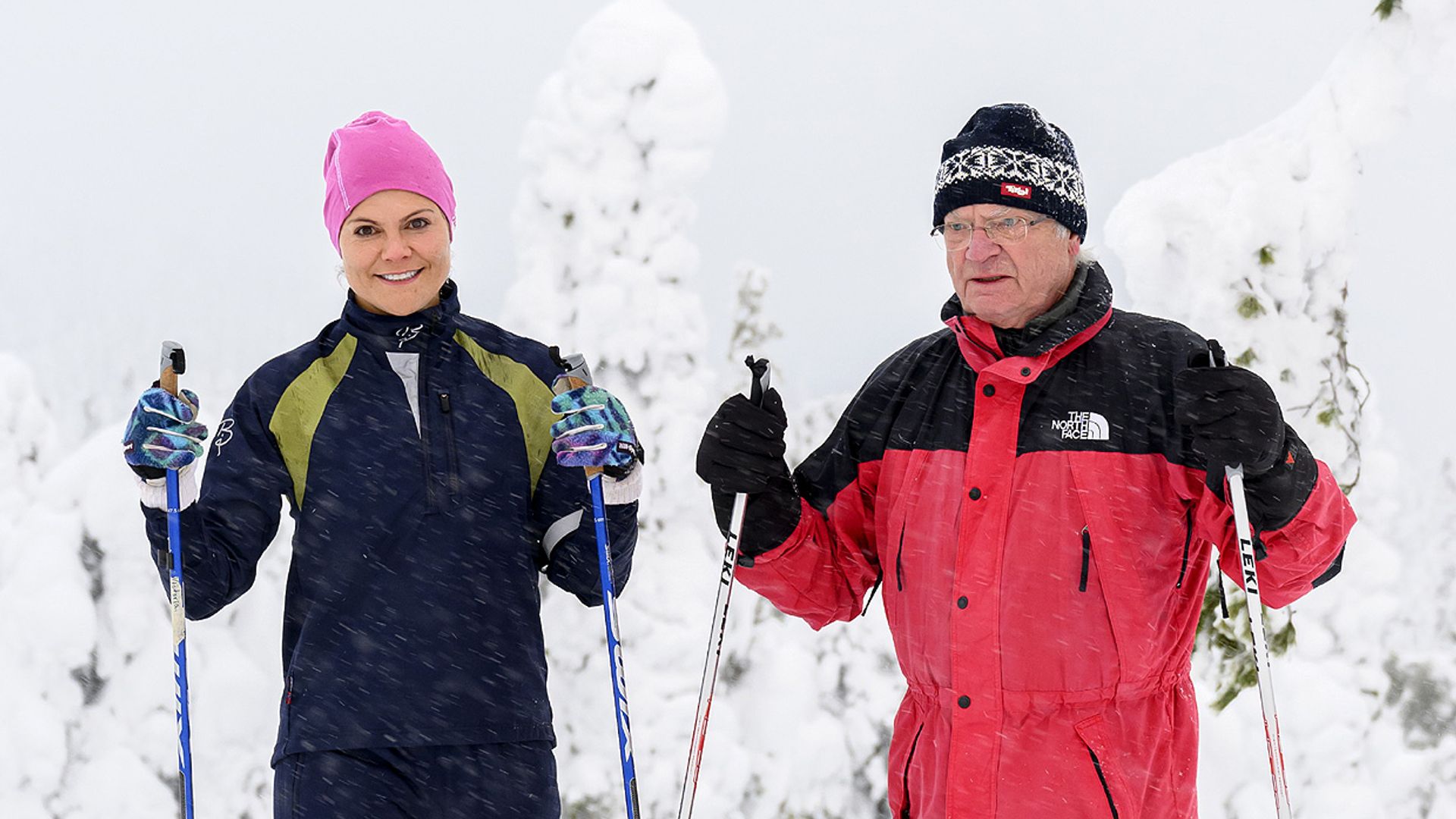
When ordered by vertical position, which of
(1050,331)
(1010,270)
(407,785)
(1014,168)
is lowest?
(407,785)

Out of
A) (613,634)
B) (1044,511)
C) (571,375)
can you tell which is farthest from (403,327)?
(1044,511)

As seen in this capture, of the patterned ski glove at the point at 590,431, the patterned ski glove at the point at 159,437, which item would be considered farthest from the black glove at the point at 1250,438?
the patterned ski glove at the point at 159,437

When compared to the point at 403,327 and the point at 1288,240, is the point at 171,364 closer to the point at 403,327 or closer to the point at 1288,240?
the point at 403,327

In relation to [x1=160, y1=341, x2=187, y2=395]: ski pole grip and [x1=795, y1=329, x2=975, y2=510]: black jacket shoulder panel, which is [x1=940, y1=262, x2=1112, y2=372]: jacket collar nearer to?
[x1=795, y1=329, x2=975, y2=510]: black jacket shoulder panel

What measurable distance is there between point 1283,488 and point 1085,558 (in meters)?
0.36

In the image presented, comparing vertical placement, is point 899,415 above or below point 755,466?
above

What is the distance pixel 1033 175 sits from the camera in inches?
95.3

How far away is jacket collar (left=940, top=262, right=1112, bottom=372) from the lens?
2.36 meters

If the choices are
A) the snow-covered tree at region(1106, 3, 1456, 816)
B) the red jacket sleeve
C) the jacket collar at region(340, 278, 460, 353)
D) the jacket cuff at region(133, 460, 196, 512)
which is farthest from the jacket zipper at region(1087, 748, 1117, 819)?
the snow-covered tree at region(1106, 3, 1456, 816)

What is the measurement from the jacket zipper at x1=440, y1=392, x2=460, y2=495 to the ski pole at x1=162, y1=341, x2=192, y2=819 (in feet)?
1.69

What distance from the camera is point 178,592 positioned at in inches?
96.1

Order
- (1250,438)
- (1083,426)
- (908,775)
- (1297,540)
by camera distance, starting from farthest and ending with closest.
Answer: (908,775), (1083,426), (1297,540), (1250,438)

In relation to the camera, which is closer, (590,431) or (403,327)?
(590,431)

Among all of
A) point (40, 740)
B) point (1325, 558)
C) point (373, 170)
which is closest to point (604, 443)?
point (373, 170)
